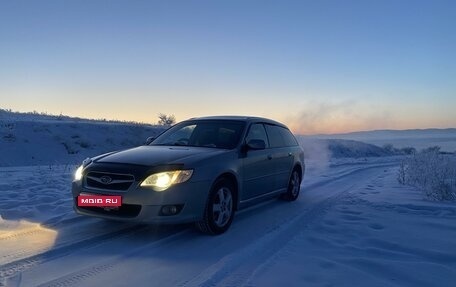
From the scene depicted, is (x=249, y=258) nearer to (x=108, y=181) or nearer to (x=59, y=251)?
(x=108, y=181)

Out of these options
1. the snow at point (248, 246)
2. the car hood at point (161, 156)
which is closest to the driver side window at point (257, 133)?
the car hood at point (161, 156)

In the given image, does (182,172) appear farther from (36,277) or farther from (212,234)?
(36,277)

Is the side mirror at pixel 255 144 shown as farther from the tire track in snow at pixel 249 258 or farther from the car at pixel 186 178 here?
the tire track in snow at pixel 249 258

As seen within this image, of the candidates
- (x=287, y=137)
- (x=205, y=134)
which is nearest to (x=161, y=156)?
(x=205, y=134)

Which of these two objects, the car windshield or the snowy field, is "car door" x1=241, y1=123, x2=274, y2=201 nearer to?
the car windshield

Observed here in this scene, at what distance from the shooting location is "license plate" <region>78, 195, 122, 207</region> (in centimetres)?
532

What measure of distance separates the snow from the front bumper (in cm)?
31

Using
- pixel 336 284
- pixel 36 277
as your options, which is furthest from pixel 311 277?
pixel 36 277

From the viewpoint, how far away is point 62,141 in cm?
2078

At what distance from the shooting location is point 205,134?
7.11 m

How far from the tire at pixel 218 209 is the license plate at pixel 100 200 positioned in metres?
1.10

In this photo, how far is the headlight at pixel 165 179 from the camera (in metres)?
5.34

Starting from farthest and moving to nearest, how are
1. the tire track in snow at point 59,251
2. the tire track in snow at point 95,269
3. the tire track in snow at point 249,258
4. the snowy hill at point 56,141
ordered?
the snowy hill at point 56,141 → the tire track in snow at point 59,251 → the tire track in snow at point 249,258 → the tire track in snow at point 95,269

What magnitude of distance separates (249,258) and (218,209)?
1.24m
